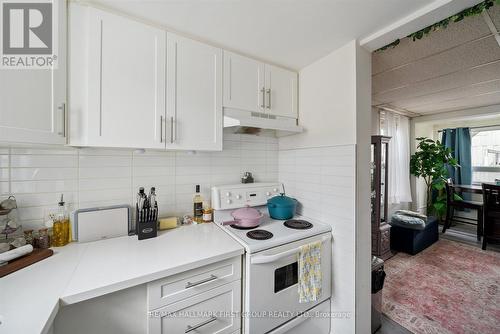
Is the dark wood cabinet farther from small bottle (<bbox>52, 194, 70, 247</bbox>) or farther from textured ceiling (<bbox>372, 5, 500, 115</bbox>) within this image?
small bottle (<bbox>52, 194, 70, 247</bbox>)

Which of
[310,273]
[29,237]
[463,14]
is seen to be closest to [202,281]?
[310,273]

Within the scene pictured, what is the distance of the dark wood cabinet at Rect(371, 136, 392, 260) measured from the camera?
2.51 metres

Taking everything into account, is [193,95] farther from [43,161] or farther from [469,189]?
[469,189]

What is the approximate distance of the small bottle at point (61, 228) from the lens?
1098mm

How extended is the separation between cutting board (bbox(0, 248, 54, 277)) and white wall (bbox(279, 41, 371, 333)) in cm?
173

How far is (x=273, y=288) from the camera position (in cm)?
119

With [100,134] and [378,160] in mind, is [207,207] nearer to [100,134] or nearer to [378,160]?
[100,134]

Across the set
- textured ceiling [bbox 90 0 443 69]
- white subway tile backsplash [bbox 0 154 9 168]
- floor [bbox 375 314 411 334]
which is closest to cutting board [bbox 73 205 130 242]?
white subway tile backsplash [bbox 0 154 9 168]

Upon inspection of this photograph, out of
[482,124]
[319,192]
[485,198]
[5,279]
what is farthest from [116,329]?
[482,124]

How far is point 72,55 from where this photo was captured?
0.99 meters

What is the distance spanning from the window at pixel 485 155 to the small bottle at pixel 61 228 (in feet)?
20.4

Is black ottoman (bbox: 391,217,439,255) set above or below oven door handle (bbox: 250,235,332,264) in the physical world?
below

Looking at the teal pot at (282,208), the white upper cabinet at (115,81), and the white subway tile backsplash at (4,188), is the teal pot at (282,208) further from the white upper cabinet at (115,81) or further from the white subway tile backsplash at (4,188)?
the white subway tile backsplash at (4,188)

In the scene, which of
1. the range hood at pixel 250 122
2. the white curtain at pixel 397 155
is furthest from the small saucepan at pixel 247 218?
the white curtain at pixel 397 155
